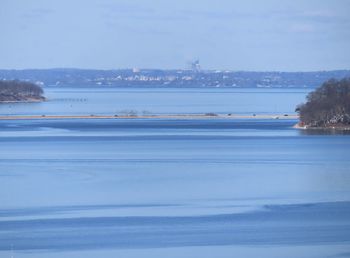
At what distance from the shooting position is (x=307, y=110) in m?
53.6

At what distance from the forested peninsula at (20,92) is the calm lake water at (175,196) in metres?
57.9

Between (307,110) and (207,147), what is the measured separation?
11580mm

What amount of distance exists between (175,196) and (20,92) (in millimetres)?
82647

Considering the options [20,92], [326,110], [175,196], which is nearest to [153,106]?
[20,92]

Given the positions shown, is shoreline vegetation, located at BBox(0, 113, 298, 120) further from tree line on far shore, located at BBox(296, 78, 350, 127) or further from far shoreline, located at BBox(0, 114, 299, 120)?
tree line on far shore, located at BBox(296, 78, 350, 127)

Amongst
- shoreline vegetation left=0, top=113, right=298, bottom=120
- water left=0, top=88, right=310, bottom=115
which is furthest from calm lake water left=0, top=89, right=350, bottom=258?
water left=0, top=88, right=310, bottom=115

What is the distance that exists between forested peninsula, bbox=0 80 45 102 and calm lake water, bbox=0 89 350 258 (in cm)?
5787

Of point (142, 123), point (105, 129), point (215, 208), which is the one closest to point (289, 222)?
point (215, 208)

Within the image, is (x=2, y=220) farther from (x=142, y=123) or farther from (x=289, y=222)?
(x=142, y=123)

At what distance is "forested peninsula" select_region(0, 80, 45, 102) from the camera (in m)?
106

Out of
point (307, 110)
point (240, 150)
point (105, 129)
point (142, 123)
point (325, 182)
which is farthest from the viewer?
point (142, 123)

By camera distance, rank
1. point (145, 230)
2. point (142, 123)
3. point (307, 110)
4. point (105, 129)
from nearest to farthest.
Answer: point (145, 230)
point (307, 110)
point (105, 129)
point (142, 123)

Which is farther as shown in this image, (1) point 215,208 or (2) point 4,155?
(2) point 4,155

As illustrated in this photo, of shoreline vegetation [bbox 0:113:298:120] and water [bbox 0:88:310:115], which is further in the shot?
water [bbox 0:88:310:115]
